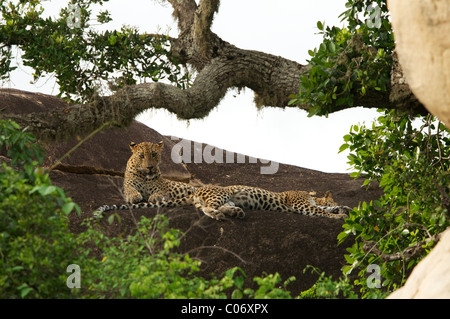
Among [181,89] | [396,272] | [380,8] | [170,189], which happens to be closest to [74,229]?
[170,189]

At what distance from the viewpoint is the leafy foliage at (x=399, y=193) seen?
28.8 ft

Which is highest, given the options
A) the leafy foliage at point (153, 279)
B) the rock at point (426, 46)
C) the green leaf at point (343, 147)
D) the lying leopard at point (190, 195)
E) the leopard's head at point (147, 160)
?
the rock at point (426, 46)

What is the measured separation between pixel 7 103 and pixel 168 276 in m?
12.6

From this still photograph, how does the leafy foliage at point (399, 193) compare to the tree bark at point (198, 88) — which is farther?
the tree bark at point (198, 88)

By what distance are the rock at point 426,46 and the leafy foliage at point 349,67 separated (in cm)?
263

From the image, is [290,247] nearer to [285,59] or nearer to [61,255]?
[285,59]

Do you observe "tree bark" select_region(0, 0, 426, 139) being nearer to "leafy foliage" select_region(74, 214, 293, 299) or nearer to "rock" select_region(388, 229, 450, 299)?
"leafy foliage" select_region(74, 214, 293, 299)

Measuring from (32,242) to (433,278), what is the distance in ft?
11.3

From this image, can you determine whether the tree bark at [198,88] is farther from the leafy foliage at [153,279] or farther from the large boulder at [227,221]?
the leafy foliage at [153,279]

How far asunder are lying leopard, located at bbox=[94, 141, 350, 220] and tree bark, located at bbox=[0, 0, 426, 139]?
1945mm

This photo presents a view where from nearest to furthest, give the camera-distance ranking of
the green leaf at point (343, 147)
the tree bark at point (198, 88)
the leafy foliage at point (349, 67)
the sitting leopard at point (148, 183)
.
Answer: the leafy foliage at point (349, 67) → the green leaf at point (343, 147) → the tree bark at point (198, 88) → the sitting leopard at point (148, 183)

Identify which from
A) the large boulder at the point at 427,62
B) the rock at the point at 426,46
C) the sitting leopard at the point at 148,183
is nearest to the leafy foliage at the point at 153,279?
the large boulder at the point at 427,62

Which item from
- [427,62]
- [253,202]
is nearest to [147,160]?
[253,202]

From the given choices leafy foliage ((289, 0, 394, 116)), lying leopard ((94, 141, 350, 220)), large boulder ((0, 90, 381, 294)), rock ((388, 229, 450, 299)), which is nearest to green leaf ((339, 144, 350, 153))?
leafy foliage ((289, 0, 394, 116))
